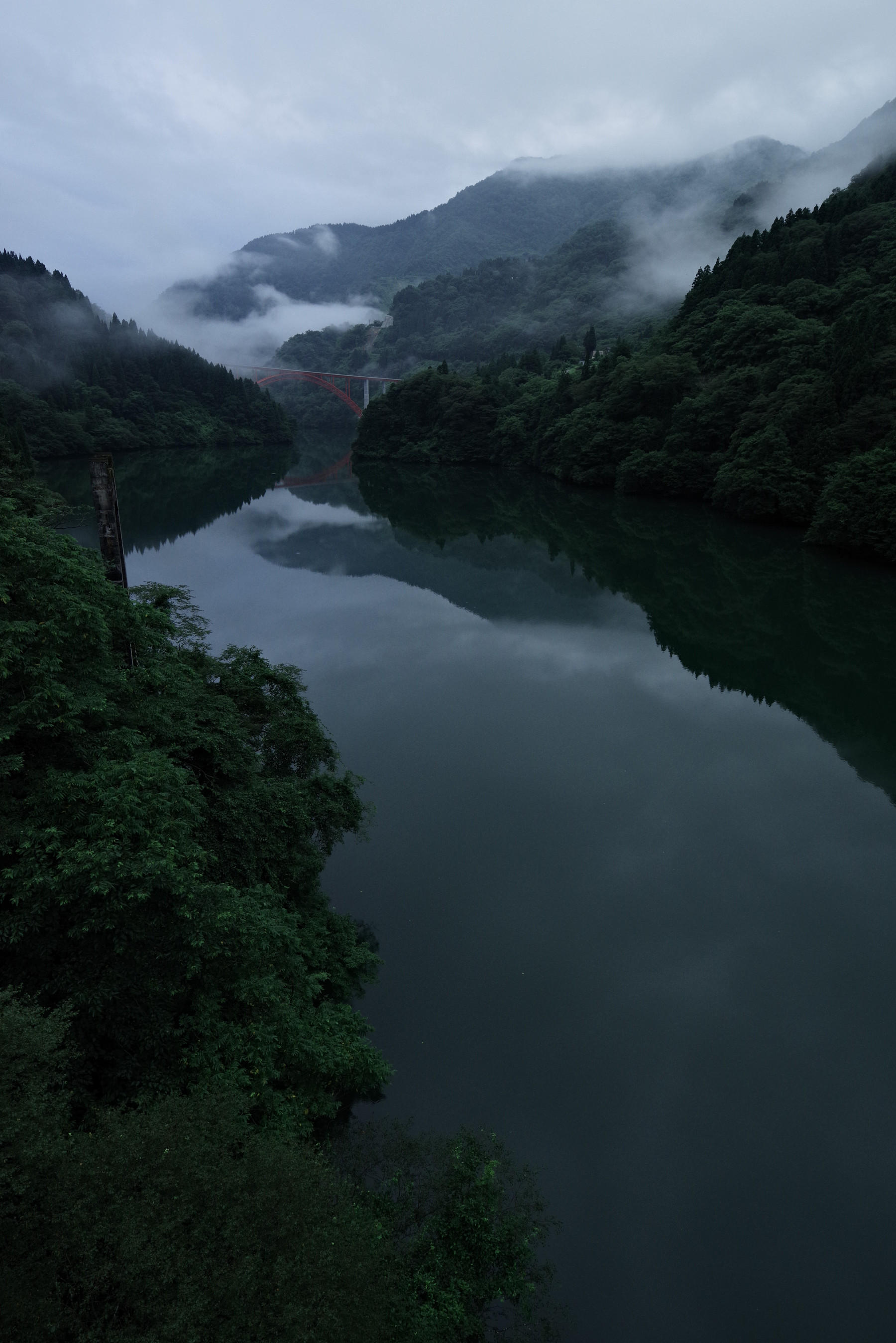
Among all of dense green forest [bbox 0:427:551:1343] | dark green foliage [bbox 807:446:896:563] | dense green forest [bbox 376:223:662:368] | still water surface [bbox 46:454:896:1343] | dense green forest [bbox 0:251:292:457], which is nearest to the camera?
dense green forest [bbox 0:427:551:1343]

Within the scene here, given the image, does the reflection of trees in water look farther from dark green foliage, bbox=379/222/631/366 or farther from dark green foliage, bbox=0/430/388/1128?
dark green foliage, bbox=379/222/631/366

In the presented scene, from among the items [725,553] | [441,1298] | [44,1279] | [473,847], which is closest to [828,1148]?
[441,1298]

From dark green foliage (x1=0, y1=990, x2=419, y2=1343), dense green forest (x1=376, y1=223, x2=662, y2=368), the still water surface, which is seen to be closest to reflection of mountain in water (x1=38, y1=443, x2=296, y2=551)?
the still water surface

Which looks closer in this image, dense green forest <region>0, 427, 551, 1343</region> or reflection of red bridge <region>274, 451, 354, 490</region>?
dense green forest <region>0, 427, 551, 1343</region>

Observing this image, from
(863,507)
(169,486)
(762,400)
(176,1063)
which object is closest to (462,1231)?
(176,1063)

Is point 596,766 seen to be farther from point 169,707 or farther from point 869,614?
point 869,614

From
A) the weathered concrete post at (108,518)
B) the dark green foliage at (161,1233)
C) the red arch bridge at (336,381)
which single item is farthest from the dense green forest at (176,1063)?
the red arch bridge at (336,381)

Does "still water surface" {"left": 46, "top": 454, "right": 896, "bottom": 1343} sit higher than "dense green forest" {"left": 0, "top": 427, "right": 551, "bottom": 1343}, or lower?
lower
